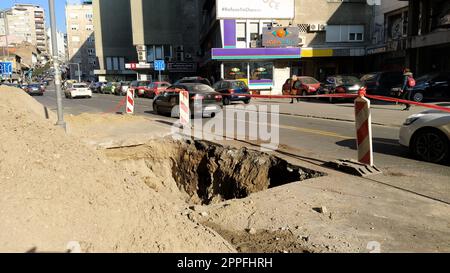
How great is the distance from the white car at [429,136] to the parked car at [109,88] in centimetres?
3969

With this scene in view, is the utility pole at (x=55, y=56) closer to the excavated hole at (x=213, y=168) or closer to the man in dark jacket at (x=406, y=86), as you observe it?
the excavated hole at (x=213, y=168)

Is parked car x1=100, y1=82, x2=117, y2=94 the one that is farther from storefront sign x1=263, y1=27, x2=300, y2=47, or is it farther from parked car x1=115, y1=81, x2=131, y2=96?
storefront sign x1=263, y1=27, x2=300, y2=47

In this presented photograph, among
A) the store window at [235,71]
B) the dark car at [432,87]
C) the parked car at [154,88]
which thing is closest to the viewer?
the dark car at [432,87]

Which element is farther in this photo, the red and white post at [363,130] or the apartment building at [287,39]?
the apartment building at [287,39]

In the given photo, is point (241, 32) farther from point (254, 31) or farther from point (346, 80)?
point (346, 80)

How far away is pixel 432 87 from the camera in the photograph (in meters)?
20.2

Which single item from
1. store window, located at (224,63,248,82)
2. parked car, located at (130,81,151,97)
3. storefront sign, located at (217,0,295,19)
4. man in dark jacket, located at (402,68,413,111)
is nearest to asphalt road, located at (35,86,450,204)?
man in dark jacket, located at (402,68,413,111)

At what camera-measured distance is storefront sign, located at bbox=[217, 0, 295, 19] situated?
3402cm

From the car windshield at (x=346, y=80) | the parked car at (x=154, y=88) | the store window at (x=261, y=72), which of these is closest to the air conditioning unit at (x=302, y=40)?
the store window at (x=261, y=72)

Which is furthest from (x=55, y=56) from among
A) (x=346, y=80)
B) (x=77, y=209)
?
(x=346, y=80)

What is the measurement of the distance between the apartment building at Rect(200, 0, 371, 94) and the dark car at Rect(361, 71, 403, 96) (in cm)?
1194

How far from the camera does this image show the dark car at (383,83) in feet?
72.3
